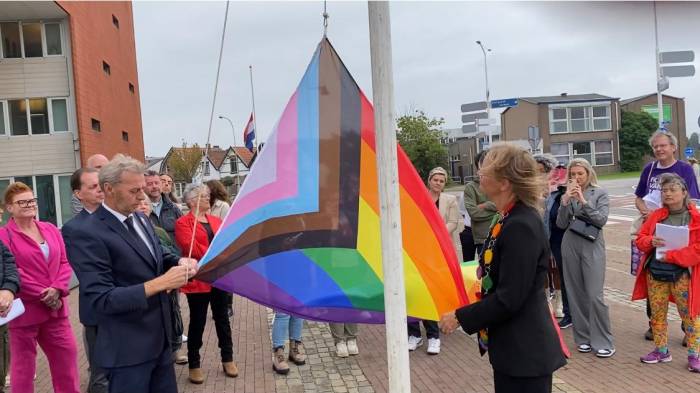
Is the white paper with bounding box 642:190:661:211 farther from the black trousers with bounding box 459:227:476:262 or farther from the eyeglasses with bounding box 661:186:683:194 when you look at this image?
the black trousers with bounding box 459:227:476:262

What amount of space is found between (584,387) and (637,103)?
204 ft

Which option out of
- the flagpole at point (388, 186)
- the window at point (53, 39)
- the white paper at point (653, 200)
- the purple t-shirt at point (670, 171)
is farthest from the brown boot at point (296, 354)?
the window at point (53, 39)

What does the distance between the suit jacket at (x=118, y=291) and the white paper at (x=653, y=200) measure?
4.67m

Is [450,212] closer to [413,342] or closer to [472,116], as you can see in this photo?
[413,342]

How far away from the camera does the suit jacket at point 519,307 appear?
247 centimetres

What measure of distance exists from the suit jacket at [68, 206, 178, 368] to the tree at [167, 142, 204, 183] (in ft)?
189

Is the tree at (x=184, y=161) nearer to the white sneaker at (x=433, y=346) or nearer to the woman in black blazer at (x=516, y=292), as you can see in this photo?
the white sneaker at (x=433, y=346)

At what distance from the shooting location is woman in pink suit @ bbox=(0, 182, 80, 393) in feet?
13.8

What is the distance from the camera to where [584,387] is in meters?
4.56

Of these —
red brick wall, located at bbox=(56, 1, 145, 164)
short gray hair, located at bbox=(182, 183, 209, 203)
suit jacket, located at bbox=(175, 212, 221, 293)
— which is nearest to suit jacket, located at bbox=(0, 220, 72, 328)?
suit jacket, located at bbox=(175, 212, 221, 293)

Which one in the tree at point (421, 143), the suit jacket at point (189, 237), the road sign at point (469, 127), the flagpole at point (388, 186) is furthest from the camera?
the tree at point (421, 143)

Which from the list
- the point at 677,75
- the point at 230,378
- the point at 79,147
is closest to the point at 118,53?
the point at 79,147

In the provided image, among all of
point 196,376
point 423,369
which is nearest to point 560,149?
point 423,369

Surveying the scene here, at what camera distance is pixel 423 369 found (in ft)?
17.2
